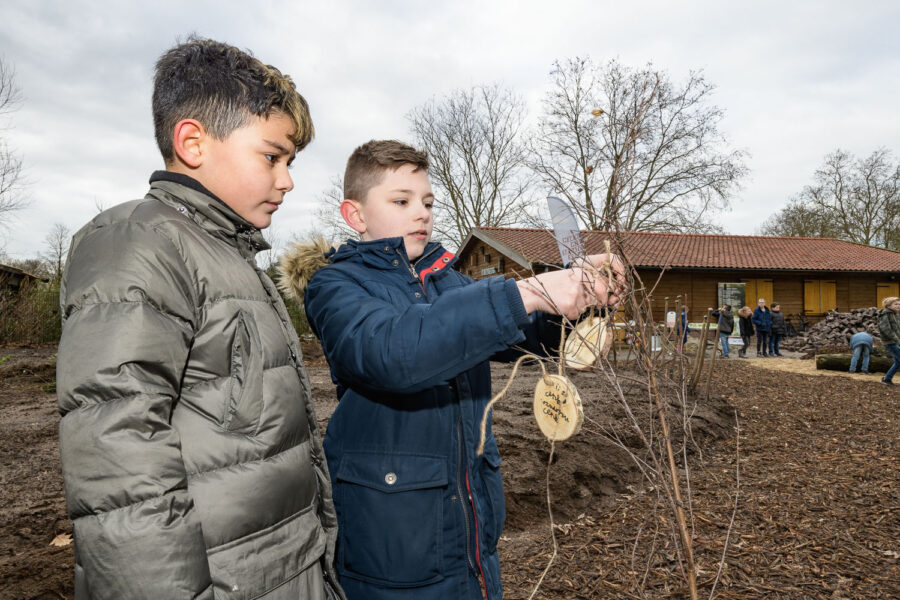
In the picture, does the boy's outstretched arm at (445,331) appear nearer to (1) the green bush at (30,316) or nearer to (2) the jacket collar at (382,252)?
(2) the jacket collar at (382,252)

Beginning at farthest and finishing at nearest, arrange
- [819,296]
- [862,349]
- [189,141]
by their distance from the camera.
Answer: [819,296] < [862,349] < [189,141]

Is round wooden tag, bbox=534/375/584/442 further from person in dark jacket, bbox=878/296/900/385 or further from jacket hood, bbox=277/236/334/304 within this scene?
person in dark jacket, bbox=878/296/900/385

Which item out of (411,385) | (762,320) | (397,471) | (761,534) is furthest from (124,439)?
(762,320)

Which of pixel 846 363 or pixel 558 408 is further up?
pixel 558 408

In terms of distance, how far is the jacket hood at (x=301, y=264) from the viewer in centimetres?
187

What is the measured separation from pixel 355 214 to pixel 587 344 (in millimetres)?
946

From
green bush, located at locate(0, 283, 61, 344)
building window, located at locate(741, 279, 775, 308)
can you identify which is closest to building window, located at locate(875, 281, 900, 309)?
building window, located at locate(741, 279, 775, 308)

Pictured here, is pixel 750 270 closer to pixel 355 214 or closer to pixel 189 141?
pixel 355 214

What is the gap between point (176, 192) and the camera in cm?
128

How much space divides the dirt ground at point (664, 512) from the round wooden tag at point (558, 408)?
34 cm

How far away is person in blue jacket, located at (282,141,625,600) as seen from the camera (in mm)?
1199

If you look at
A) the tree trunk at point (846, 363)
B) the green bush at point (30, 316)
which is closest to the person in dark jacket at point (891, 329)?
the tree trunk at point (846, 363)

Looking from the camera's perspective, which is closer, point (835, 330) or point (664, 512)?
point (664, 512)

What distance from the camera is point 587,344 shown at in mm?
1302
